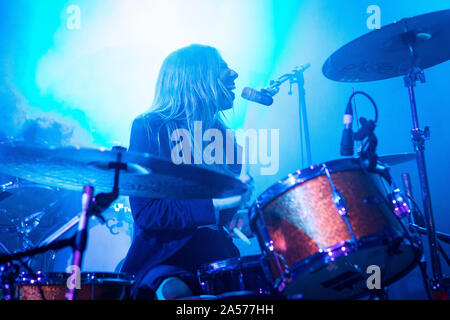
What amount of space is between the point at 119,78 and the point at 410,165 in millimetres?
3348

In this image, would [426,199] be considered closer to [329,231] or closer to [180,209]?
[329,231]

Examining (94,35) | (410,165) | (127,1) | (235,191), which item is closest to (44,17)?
(94,35)

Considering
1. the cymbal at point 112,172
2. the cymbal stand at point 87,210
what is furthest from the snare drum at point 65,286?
the cymbal at point 112,172

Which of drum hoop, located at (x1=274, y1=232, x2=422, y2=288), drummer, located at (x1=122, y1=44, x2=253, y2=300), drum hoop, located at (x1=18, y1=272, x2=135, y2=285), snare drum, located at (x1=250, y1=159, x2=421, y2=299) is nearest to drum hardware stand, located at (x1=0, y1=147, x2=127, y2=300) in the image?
drum hoop, located at (x1=18, y1=272, x2=135, y2=285)

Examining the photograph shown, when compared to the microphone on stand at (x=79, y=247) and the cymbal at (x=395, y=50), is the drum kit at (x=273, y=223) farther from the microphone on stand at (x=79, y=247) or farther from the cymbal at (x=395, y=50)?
the cymbal at (x=395, y=50)

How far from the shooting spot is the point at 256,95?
2412 millimetres

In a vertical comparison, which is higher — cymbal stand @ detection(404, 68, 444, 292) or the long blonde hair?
the long blonde hair

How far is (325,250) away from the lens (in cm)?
139

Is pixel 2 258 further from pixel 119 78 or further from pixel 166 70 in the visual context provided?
pixel 119 78

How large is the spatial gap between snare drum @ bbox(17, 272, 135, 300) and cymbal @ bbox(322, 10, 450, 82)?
1784 mm

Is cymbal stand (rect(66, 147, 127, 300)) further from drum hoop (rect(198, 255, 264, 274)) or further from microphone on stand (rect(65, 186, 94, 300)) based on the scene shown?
drum hoop (rect(198, 255, 264, 274))

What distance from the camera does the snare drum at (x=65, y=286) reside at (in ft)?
4.96

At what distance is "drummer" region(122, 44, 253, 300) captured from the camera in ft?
5.75

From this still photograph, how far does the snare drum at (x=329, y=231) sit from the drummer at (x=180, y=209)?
40 centimetres
